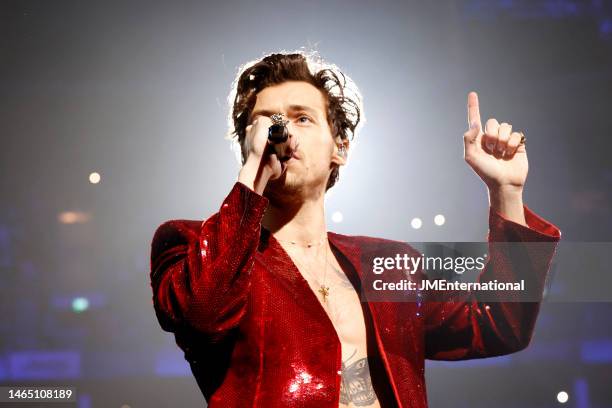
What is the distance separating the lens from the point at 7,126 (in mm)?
2561

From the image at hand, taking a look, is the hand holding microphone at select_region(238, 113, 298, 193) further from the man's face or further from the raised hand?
the raised hand

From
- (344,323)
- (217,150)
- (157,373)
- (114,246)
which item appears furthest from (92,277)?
(344,323)

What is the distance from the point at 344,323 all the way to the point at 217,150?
1.05 meters

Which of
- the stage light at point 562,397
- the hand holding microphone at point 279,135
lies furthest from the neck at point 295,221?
the stage light at point 562,397

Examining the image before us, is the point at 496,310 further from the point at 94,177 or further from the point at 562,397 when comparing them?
the point at 94,177

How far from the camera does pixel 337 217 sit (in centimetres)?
247

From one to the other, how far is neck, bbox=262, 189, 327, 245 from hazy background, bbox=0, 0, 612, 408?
0.59 meters

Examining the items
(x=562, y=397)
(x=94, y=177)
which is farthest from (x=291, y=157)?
(x=562, y=397)

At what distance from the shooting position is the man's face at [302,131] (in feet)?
5.86

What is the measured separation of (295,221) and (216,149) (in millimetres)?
763

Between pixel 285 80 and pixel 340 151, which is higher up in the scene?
pixel 285 80

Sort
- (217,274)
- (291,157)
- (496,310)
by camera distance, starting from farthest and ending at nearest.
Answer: (496,310) < (291,157) < (217,274)

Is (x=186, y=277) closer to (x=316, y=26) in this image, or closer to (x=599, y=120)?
(x=316, y=26)

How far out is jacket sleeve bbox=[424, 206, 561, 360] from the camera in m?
1.79
